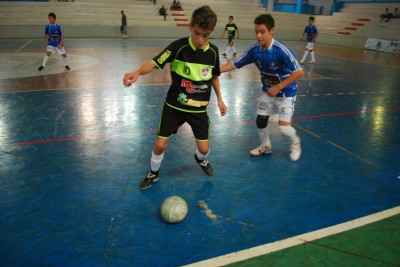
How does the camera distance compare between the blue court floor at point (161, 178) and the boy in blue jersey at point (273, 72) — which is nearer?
the blue court floor at point (161, 178)

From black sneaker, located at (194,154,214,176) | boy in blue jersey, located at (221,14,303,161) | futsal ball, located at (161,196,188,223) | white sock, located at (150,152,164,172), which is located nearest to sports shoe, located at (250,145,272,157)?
boy in blue jersey, located at (221,14,303,161)

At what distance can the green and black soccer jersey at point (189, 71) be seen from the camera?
3668mm

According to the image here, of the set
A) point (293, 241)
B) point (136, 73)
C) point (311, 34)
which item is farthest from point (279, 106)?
point (311, 34)

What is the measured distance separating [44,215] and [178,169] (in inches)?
79.5

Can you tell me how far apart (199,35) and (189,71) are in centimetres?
48

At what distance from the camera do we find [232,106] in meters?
8.25

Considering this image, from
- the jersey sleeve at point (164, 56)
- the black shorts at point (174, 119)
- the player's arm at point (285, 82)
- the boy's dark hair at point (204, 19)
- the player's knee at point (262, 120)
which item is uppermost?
the boy's dark hair at point (204, 19)

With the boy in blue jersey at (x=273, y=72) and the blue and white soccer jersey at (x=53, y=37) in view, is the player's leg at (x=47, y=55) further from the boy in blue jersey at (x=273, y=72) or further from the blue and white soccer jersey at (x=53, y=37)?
the boy in blue jersey at (x=273, y=72)

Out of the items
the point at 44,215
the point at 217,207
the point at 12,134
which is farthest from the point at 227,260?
the point at 12,134

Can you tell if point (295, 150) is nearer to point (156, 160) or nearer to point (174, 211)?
point (156, 160)

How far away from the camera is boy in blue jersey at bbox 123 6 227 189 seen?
349cm

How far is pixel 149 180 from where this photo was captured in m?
4.29

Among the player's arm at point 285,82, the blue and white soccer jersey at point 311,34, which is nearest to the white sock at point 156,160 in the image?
the player's arm at point 285,82

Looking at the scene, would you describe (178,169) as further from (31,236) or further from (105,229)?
(31,236)
